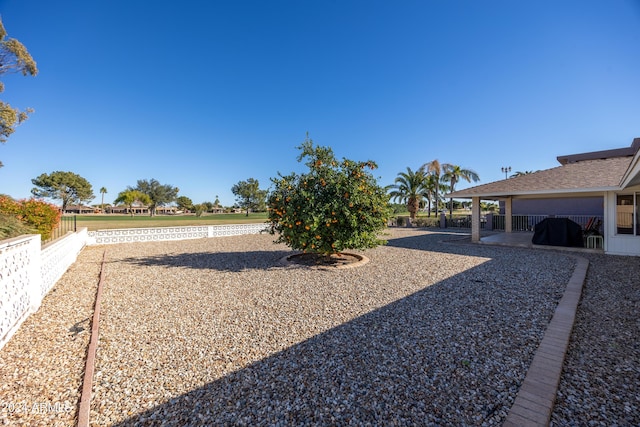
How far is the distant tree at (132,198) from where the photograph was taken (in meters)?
62.3

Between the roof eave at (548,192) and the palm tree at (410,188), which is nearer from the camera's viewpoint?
the roof eave at (548,192)

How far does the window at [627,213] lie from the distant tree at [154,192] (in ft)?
275

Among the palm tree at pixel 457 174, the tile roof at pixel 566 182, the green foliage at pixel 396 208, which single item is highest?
the palm tree at pixel 457 174

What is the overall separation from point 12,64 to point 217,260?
15.5 metres

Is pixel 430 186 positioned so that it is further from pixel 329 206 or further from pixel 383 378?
pixel 383 378

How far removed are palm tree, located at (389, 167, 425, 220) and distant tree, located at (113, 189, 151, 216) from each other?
215ft

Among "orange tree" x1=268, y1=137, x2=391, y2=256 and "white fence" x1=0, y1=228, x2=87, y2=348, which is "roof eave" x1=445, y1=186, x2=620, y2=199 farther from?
"white fence" x1=0, y1=228, x2=87, y2=348

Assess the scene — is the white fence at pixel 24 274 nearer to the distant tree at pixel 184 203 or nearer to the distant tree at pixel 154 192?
the distant tree at pixel 154 192

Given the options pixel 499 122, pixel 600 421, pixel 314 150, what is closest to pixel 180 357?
pixel 600 421

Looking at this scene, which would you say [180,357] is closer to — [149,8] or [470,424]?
[470,424]

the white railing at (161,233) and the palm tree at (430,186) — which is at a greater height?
the palm tree at (430,186)

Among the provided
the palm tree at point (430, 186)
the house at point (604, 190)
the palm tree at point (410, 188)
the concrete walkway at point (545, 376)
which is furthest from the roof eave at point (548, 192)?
the palm tree at point (430, 186)

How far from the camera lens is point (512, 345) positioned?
10.1 ft

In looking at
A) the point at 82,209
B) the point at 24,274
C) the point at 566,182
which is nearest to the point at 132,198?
the point at 82,209
